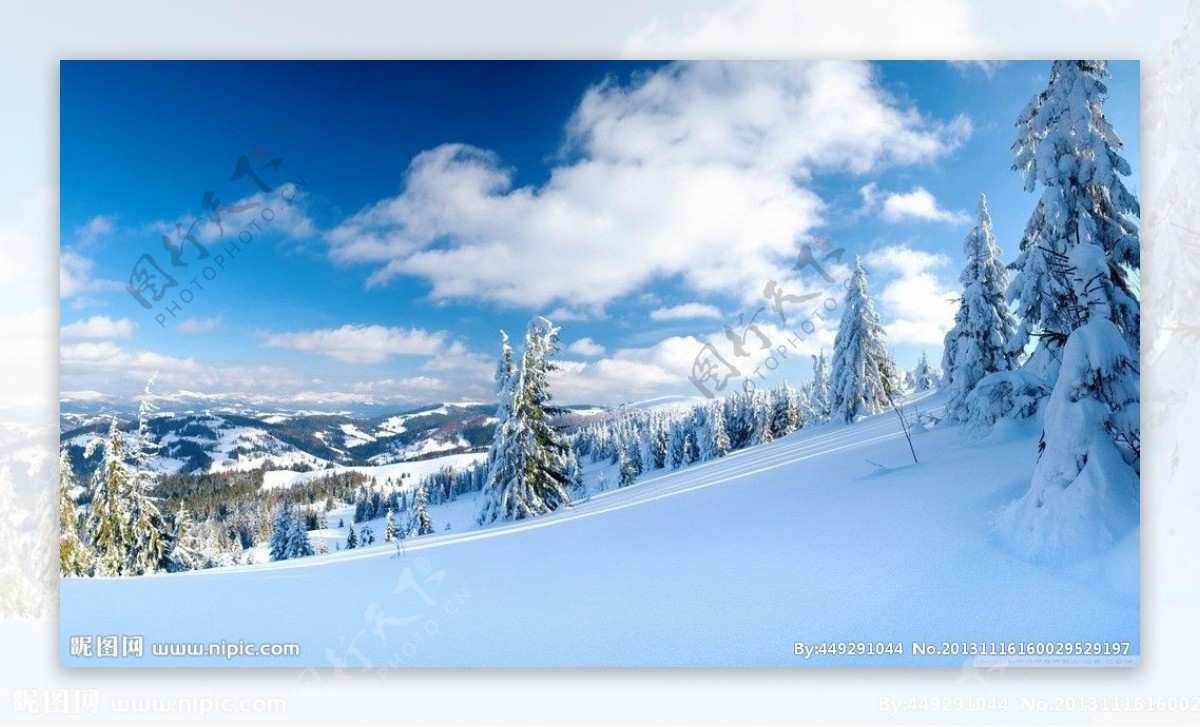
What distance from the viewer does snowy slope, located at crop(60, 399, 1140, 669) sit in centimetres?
418

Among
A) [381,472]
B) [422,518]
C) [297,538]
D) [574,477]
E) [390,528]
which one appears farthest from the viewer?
[574,477]

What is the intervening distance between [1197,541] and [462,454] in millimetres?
6904

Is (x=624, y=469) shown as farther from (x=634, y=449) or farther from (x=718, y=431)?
(x=718, y=431)

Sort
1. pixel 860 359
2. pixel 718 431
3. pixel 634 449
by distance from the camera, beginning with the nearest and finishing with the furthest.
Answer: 1. pixel 860 359
2. pixel 718 431
3. pixel 634 449

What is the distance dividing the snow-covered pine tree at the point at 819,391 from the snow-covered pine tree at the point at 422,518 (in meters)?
4.45

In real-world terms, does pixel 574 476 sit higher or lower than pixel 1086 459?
lower

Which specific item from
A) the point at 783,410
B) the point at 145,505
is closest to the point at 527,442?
the point at 783,410

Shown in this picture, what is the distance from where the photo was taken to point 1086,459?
3.90 m

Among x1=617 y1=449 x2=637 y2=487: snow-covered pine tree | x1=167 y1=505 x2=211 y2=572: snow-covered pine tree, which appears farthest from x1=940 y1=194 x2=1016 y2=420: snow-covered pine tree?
x1=167 y1=505 x2=211 y2=572: snow-covered pine tree

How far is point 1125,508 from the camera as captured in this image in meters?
4.00

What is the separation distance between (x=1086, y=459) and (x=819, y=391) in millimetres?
2844

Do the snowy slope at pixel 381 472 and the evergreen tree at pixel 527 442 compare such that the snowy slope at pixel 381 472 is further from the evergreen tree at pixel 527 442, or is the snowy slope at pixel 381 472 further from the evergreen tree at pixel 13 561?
the evergreen tree at pixel 13 561

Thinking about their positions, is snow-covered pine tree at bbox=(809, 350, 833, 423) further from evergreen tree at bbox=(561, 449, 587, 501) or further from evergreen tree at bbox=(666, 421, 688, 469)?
evergreen tree at bbox=(561, 449, 587, 501)

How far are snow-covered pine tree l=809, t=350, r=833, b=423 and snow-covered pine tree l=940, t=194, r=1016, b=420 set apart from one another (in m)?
1.09
